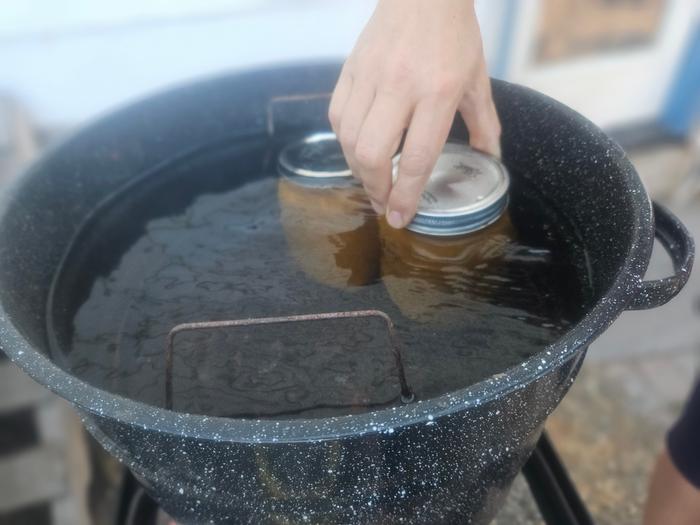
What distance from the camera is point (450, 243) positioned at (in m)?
1.03

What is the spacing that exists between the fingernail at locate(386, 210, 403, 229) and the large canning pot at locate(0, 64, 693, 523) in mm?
295

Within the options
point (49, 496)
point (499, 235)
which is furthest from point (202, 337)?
point (49, 496)

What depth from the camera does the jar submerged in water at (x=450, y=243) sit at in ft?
3.14

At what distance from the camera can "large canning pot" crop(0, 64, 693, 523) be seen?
688 millimetres

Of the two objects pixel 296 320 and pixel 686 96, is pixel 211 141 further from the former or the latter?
pixel 686 96

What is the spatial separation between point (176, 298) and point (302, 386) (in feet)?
0.87

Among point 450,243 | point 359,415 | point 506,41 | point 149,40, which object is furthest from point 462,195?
point 506,41

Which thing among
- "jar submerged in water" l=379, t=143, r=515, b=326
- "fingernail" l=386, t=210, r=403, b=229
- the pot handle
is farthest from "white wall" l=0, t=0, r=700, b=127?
the pot handle

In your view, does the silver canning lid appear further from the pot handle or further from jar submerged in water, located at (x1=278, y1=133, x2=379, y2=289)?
the pot handle

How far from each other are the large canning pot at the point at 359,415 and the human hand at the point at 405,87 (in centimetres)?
29

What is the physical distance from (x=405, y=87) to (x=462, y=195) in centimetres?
26

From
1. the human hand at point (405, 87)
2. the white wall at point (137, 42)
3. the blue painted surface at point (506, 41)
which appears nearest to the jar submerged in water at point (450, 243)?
the human hand at point (405, 87)

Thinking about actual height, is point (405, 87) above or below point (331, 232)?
above

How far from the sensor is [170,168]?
132cm
